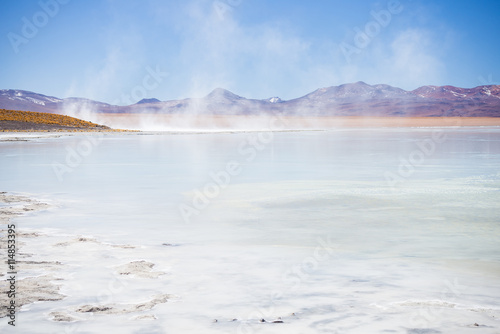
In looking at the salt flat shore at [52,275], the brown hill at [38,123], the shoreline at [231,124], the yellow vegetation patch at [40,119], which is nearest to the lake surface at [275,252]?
the salt flat shore at [52,275]

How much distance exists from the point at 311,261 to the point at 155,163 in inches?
435

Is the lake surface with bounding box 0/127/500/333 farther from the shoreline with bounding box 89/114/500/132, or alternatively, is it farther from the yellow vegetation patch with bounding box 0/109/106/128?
the shoreline with bounding box 89/114/500/132

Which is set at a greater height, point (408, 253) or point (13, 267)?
point (408, 253)

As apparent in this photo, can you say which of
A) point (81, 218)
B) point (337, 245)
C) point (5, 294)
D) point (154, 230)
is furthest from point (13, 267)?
point (337, 245)

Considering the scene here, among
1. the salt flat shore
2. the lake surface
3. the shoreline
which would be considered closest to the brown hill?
the shoreline

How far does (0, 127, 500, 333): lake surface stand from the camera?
142 inches

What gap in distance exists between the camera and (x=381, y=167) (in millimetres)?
13891

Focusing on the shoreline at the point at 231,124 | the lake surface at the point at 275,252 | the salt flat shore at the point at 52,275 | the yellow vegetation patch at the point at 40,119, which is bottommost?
the salt flat shore at the point at 52,275

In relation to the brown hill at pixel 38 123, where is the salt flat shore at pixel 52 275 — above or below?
below

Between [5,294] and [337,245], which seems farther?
[337,245]

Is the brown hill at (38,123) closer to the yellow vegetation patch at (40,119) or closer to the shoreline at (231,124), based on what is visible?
the yellow vegetation patch at (40,119)

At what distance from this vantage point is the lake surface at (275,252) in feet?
11.8

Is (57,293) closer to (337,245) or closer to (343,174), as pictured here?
(337,245)

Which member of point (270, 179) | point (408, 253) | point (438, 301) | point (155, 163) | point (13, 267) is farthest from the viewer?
point (155, 163)
